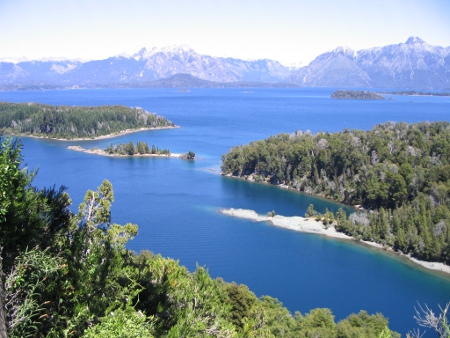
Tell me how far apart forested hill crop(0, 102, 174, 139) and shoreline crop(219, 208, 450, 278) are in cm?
4615

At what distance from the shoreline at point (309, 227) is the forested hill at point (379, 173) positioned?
562 mm

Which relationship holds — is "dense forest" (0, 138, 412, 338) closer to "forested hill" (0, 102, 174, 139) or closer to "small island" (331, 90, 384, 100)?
"forested hill" (0, 102, 174, 139)

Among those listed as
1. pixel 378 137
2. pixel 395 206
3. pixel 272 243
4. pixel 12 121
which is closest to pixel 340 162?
pixel 378 137

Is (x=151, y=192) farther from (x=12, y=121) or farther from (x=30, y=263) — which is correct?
(x=12, y=121)

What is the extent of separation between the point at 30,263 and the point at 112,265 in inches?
74.9

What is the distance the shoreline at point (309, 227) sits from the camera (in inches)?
990

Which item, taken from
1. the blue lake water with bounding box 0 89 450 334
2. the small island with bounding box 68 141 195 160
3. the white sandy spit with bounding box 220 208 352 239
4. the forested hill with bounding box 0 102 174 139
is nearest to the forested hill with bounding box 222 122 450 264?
the white sandy spit with bounding box 220 208 352 239

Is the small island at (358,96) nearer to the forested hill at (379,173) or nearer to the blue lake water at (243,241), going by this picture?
the blue lake water at (243,241)

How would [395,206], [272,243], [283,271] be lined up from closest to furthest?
[283,271]
[272,243]
[395,206]

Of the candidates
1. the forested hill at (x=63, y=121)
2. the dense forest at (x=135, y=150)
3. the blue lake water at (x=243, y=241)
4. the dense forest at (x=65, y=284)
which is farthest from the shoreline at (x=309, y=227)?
the forested hill at (x=63, y=121)

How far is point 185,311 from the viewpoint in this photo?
7789 millimetres

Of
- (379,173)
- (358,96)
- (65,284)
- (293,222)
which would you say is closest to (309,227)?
(293,222)

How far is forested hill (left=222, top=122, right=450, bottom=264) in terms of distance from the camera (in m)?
28.1

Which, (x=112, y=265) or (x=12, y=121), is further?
(x=12, y=121)
